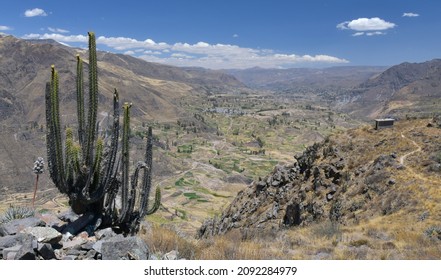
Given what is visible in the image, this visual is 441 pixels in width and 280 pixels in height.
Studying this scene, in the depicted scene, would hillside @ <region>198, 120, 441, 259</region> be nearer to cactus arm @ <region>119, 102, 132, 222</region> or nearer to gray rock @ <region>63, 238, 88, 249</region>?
cactus arm @ <region>119, 102, 132, 222</region>

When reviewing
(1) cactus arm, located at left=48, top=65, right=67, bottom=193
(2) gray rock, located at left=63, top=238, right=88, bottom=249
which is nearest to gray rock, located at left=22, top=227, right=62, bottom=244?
(2) gray rock, located at left=63, top=238, right=88, bottom=249

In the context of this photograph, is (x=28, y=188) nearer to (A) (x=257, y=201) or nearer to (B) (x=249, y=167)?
(B) (x=249, y=167)

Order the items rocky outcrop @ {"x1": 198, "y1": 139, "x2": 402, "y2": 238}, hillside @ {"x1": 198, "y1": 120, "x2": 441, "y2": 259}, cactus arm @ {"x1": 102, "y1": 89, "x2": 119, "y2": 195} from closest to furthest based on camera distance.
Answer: cactus arm @ {"x1": 102, "y1": 89, "x2": 119, "y2": 195} < hillside @ {"x1": 198, "y1": 120, "x2": 441, "y2": 259} < rocky outcrop @ {"x1": 198, "y1": 139, "x2": 402, "y2": 238}

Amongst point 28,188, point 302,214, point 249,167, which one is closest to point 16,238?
point 302,214

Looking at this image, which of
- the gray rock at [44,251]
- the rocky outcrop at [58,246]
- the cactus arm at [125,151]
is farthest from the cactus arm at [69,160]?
the gray rock at [44,251]

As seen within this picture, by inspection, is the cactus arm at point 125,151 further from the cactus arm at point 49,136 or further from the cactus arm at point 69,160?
the cactus arm at point 49,136

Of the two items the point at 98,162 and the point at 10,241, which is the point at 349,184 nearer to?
the point at 98,162

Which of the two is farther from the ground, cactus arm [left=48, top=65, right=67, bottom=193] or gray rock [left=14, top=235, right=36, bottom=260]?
cactus arm [left=48, top=65, right=67, bottom=193]
